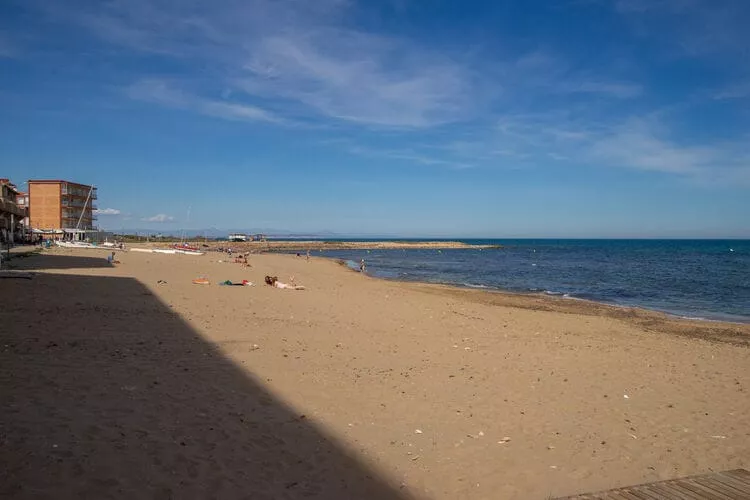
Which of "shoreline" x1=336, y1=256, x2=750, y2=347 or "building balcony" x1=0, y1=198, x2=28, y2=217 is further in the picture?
"building balcony" x1=0, y1=198, x2=28, y2=217

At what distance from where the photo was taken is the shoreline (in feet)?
49.7

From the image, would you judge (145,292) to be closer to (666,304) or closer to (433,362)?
(433,362)

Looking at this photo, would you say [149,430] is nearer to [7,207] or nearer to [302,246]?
[7,207]

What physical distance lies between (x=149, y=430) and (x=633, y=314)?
60.7 ft

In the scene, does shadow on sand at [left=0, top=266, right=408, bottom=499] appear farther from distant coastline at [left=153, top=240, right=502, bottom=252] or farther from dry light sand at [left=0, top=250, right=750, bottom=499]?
distant coastline at [left=153, top=240, right=502, bottom=252]

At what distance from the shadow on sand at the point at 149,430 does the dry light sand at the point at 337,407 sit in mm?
21

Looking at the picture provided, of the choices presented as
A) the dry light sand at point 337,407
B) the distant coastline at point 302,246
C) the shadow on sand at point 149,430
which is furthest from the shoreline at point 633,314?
the distant coastline at point 302,246

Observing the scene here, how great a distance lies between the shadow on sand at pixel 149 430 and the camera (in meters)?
4.14

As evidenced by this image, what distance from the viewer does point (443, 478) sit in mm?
4875

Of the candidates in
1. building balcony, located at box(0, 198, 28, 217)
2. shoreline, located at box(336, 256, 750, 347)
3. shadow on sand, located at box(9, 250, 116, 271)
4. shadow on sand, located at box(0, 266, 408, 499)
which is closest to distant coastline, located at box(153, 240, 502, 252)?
building balcony, located at box(0, 198, 28, 217)

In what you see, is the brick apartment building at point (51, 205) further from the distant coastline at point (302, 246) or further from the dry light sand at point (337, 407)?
the dry light sand at point (337, 407)

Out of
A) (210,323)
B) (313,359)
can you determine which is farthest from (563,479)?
(210,323)

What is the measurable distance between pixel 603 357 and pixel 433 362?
387 cm

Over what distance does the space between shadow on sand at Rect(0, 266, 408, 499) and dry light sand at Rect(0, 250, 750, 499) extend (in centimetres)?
2
